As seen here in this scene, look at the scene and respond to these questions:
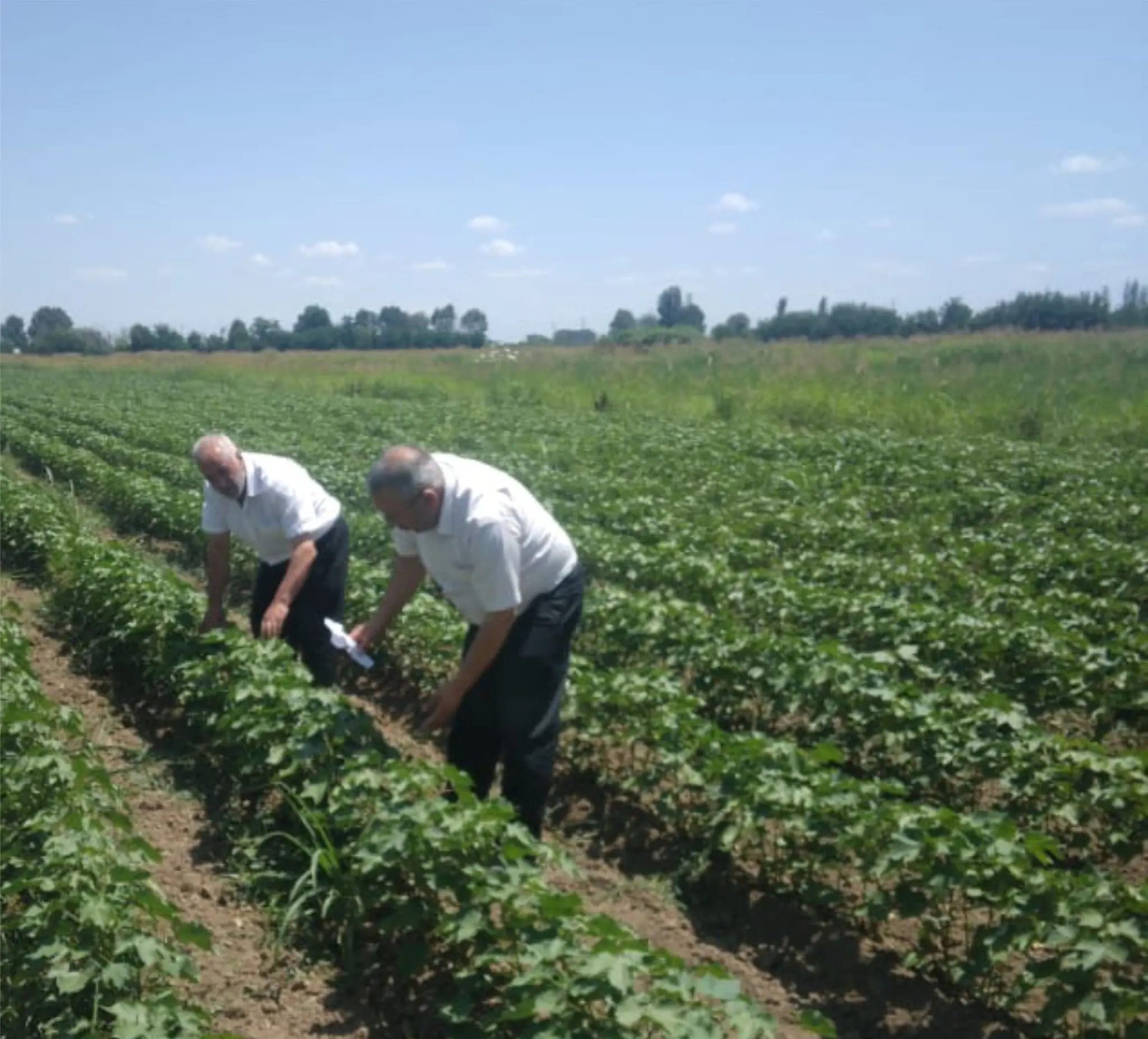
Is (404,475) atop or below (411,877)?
atop

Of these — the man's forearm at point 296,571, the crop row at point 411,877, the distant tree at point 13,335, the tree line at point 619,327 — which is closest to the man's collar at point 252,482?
the man's forearm at point 296,571

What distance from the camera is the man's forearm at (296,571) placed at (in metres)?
5.52

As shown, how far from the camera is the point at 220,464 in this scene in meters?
5.50

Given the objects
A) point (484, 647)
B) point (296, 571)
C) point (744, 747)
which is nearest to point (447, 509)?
point (484, 647)

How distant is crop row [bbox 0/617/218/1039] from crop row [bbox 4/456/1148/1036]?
7.10 ft

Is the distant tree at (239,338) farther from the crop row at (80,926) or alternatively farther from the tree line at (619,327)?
the crop row at (80,926)

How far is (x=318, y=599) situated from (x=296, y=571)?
0.36m

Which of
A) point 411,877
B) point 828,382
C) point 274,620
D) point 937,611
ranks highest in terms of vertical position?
point 828,382

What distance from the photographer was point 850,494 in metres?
12.6

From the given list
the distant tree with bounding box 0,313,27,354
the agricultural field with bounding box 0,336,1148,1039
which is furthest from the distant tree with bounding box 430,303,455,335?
the agricultural field with bounding box 0,336,1148,1039

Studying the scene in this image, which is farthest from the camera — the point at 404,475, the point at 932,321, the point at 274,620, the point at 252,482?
the point at 932,321

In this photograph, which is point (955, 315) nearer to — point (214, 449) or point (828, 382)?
point (828, 382)

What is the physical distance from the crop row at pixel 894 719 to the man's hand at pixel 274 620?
2262 millimetres

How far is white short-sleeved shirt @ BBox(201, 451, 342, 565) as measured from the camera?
18.7ft
